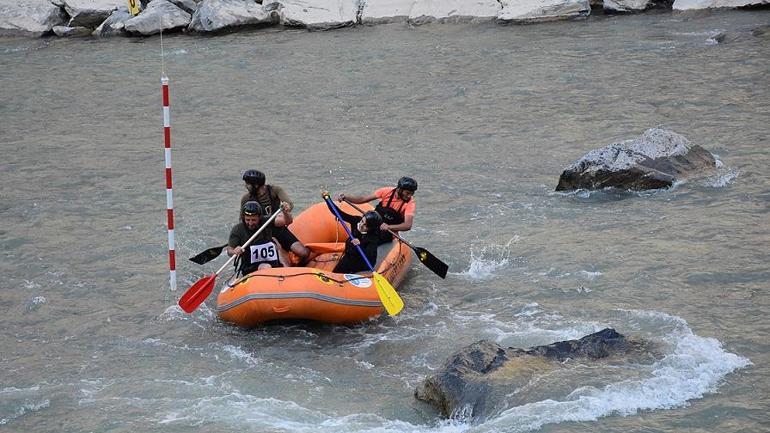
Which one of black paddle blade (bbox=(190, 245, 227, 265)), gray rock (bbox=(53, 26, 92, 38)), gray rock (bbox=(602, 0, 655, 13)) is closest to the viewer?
black paddle blade (bbox=(190, 245, 227, 265))

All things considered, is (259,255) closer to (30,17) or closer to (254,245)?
(254,245)

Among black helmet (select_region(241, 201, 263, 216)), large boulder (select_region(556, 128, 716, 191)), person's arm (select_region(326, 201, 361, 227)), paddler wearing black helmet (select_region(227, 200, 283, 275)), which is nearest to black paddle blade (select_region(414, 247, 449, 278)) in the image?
person's arm (select_region(326, 201, 361, 227))

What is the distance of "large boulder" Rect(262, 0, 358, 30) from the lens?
17.9 metres

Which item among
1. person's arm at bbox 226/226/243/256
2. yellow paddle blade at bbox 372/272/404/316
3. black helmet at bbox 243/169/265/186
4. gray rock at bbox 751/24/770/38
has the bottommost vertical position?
yellow paddle blade at bbox 372/272/404/316

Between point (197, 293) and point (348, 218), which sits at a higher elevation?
point (348, 218)

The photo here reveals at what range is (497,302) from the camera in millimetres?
7820

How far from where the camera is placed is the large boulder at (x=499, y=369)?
593 cm

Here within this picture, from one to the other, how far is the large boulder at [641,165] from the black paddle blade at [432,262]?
254 cm

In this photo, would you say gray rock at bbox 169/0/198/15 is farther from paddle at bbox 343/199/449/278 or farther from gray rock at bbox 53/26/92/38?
paddle at bbox 343/199/449/278

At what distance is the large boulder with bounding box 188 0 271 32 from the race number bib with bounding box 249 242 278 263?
426 inches

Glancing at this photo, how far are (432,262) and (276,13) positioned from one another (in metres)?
11.1

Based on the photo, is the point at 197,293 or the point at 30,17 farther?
the point at 30,17

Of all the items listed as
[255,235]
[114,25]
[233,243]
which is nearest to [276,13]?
[114,25]

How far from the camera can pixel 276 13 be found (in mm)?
18250
